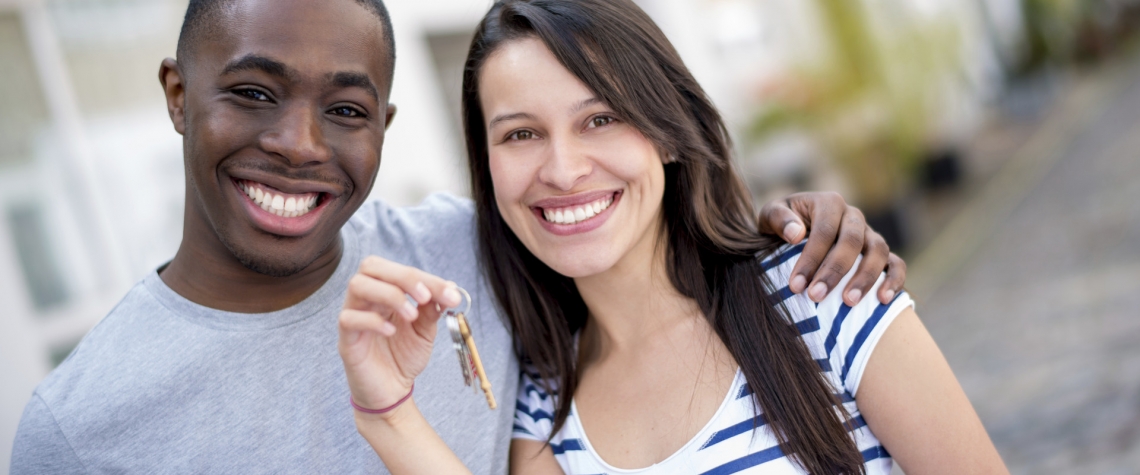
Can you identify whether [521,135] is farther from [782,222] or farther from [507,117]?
[782,222]

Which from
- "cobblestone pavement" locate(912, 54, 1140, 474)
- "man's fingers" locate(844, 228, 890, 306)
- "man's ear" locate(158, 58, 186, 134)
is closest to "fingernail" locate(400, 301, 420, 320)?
"man's ear" locate(158, 58, 186, 134)

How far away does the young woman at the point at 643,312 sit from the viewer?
1899 millimetres

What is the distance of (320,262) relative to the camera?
6.97 feet

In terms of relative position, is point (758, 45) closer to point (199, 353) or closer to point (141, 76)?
point (141, 76)

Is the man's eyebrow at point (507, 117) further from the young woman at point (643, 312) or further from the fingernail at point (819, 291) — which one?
the fingernail at point (819, 291)

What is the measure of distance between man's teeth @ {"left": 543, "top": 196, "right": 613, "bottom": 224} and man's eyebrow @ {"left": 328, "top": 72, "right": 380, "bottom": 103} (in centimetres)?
50

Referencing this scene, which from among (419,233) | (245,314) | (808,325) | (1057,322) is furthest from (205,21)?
(1057,322)

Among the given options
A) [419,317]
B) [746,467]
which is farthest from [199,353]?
[746,467]

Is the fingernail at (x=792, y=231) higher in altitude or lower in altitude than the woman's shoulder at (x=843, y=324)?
higher

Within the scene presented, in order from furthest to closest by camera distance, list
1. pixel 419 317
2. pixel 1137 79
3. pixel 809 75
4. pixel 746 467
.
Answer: pixel 1137 79
pixel 809 75
pixel 746 467
pixel 419 317

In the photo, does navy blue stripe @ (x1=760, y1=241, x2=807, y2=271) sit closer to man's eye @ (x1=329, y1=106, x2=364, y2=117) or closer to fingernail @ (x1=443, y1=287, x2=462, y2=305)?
fingernail @ (x1=443, y1=287, x2=462, y2=305)

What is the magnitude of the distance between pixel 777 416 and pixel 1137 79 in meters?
17.1

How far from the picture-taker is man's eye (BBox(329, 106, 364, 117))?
197 centimetres

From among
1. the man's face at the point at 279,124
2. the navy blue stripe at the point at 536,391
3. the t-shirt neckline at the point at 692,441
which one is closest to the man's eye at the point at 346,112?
the man's face at the point at 279,124
